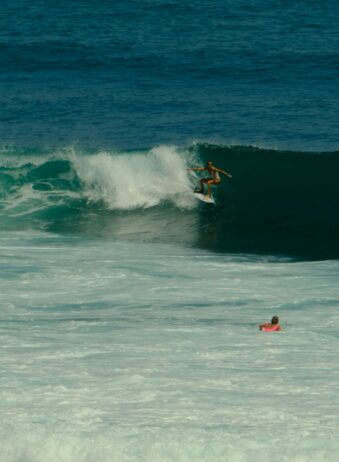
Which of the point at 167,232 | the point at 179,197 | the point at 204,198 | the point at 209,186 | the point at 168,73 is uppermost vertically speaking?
the point at 168,73

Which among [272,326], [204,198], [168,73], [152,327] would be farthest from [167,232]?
[168,73]

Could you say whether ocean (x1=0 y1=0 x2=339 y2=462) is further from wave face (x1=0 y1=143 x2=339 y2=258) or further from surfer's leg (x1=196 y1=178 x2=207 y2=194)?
surfer's leg (x1=196 y1=178 x2=207 y2=194)

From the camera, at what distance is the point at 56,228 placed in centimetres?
3359

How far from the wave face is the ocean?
73 mm

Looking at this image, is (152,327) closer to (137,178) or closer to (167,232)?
(167,232)

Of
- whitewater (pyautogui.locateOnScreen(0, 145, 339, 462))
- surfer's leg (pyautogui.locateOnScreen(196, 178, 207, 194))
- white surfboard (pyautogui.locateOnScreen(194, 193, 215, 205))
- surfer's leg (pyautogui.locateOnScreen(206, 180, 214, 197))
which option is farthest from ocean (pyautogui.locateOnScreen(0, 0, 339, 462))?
surfer's leg (pyautogui.locateOnScreen(196, 178, 207, 194))

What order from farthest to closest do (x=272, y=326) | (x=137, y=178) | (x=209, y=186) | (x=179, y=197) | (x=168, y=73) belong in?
1. (x=168, y=73)
2. (x=137, y=178)
3. (x=179, y=197)
4. (x=209, y=186)
5. (x=272, y=326)

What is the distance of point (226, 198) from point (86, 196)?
3.86 m

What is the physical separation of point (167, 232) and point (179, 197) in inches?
123

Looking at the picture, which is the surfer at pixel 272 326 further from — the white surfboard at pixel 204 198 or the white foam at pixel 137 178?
the white foam at pixel 137 178

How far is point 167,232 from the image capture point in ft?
110

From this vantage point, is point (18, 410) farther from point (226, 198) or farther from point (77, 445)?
point (226, 198)

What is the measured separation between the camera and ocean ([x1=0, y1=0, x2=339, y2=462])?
20.1 m

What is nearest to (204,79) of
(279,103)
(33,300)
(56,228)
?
(279,103)
